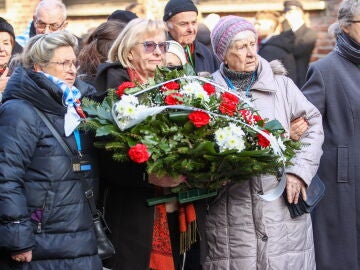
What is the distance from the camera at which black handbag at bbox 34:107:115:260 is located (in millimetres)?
4715

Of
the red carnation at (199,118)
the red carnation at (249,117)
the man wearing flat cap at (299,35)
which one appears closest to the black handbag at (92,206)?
the red carnation at (199,118)

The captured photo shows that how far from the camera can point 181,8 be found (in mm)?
6941

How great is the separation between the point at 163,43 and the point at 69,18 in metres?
6.58

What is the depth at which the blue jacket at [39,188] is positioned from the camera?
4.50 m

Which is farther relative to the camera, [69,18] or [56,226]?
[69,18]

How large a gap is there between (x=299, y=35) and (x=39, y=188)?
5525 mm

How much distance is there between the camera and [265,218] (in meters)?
5.17

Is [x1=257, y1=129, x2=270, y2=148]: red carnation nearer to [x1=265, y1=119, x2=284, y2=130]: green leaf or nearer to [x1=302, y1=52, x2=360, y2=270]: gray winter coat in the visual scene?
[x1=265, y1=119, x2=284, y2=130]: green leaf

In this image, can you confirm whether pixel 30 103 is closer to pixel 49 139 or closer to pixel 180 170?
pixel 49 139

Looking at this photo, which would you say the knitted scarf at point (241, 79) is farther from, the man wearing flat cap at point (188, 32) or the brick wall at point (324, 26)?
the brick wall at point (324, 26)

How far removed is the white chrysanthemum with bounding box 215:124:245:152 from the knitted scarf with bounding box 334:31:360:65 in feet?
5.65

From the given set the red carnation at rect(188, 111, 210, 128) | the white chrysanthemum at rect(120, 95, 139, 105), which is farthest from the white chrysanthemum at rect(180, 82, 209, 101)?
the white chrysanthemum at rect(120, 95, 139, 105)

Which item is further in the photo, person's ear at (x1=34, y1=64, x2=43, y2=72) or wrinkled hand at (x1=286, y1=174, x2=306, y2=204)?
wrinkled hand at (x1=286, y1=174, x2=306, y2=204)

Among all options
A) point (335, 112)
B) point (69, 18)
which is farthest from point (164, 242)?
point (69, 18)
